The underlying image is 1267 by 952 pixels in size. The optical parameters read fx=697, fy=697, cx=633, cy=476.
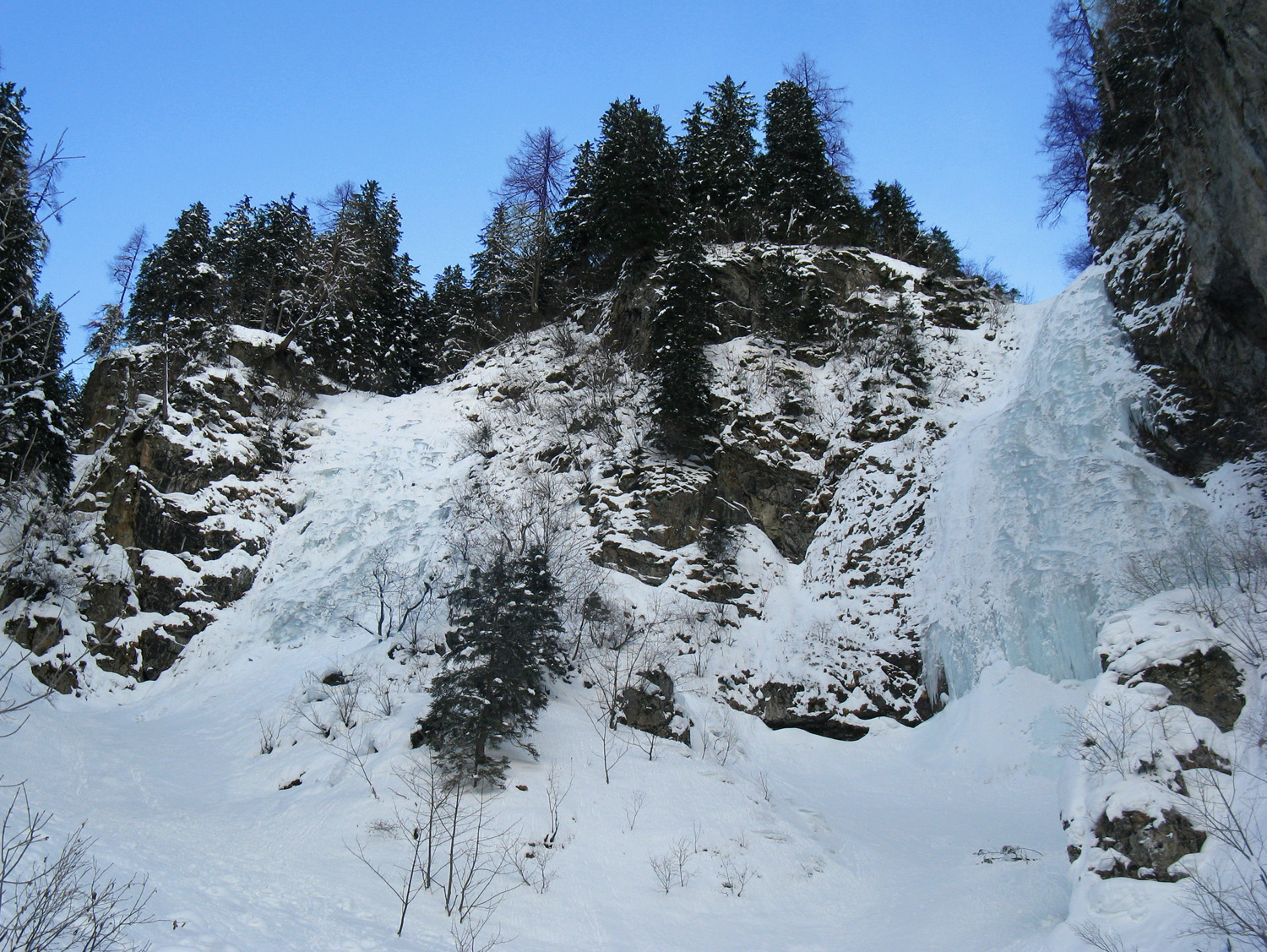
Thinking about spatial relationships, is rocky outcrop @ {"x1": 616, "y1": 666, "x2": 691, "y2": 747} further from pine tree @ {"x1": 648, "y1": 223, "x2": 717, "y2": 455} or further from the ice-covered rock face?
pine tree @ {"x1": 648, "y1": 223, "x2": 717, "y2": 455}

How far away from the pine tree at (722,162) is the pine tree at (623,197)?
45.4 inches

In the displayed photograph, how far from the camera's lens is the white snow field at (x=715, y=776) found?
29.2ft

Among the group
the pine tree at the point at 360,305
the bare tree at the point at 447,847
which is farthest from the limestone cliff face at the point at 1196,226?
the pine tree at the point at 360,305

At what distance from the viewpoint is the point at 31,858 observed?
6.70m

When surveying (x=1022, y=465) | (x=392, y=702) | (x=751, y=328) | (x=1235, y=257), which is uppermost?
(x=751, y=328)

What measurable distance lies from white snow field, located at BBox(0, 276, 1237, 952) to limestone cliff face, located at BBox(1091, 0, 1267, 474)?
1.12m

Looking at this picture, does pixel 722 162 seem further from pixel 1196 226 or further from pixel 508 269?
pixel 1196 226

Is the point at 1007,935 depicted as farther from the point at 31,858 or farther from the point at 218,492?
the point at 218,492

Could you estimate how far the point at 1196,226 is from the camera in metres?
14.2

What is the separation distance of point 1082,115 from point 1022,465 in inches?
611

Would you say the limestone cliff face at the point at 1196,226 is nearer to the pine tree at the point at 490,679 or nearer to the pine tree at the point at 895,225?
the pine tree at the point at 895,225

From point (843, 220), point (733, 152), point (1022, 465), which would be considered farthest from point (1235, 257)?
point (733, 152)

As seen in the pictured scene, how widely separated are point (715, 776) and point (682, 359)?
13510mm

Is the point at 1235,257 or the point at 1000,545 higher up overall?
the point at 1235,257
